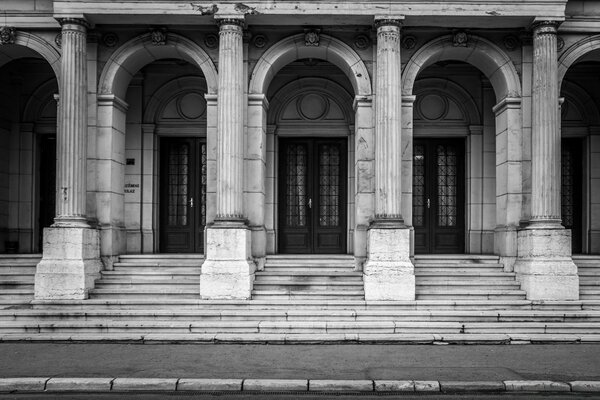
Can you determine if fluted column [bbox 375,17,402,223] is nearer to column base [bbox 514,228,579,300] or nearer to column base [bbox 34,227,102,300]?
column base [bbox 514,228,579,300]

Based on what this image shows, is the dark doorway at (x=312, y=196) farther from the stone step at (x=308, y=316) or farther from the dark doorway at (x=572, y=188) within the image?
the dark doorway at (x=572, y=188)

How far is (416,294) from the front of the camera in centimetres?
1555

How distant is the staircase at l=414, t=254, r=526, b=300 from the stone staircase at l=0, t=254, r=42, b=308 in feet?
28.7

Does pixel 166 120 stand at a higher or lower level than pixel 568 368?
higher

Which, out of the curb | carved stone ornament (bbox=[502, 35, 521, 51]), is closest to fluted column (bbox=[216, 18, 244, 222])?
carved stone ornament (bbox=[502, 35, 521, 51])

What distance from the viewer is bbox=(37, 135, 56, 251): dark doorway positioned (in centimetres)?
1995

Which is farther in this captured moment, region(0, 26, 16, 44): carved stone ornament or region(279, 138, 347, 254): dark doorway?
region(279, 138, 347, 254): dark doorway

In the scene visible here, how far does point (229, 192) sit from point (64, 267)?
3910 millimetres

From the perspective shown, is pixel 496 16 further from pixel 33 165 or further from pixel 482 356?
pixel 33 165

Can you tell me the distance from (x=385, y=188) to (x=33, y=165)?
10.2 metres

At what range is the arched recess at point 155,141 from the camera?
19.0 meters

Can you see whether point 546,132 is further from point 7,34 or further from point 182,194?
point 7,34

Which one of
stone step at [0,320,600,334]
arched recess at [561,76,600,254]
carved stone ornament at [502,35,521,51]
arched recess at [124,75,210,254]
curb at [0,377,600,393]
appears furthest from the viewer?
arched recess at [561,76,600,254]

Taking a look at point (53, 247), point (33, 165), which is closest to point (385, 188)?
point (53, 247)
